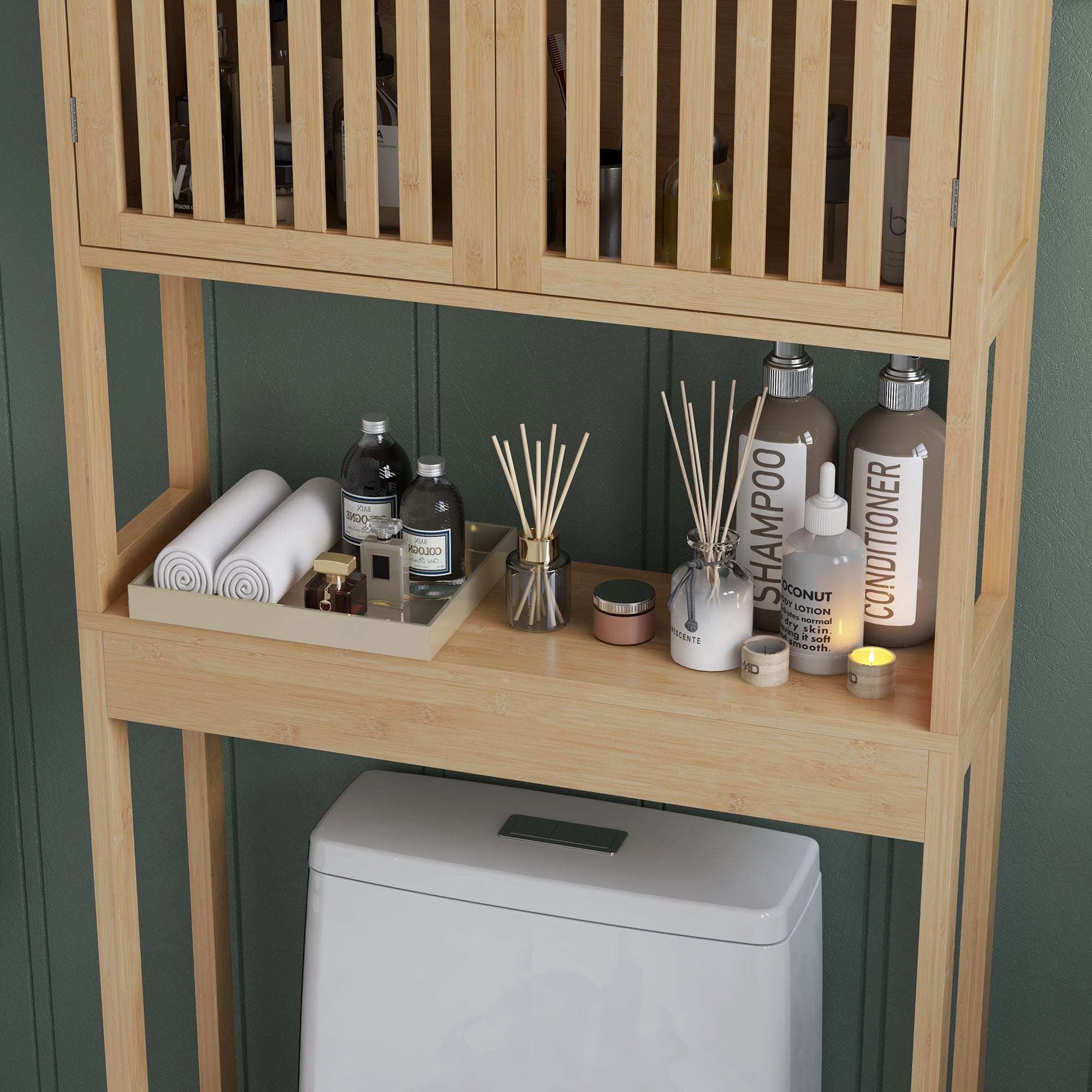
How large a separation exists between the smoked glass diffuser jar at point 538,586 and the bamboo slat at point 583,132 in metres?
0.30

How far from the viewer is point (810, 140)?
3.65 ft

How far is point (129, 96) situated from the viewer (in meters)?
1.34

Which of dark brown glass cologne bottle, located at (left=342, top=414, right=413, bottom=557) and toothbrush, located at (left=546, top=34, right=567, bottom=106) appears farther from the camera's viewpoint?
dark brown glass cologne bottle, located at (left=342, top=414, right=413, bottom=557)

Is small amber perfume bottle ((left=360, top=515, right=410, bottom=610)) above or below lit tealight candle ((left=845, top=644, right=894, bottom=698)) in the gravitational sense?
above

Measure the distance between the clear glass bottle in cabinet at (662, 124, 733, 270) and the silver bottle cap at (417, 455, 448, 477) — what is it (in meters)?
0.29

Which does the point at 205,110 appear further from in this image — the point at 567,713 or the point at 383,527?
the point at 567,713

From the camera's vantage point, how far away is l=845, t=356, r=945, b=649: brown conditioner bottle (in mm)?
1270

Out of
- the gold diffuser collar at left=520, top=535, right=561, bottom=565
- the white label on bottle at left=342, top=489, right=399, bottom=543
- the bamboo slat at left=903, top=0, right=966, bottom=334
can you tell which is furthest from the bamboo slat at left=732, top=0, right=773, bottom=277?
the white label on bottle at left=342, top=489, right=399, bottom=543

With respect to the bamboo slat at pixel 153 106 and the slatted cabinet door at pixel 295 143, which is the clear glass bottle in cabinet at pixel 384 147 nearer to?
the slatted cabinet door at pixel 295 143

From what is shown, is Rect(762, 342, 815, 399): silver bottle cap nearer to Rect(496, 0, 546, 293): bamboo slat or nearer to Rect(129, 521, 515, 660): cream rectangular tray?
Rect(496, 0, 546, 293): bamboo slat

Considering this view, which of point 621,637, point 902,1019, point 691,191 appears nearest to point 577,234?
point 691,191

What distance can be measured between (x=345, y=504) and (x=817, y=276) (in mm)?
531

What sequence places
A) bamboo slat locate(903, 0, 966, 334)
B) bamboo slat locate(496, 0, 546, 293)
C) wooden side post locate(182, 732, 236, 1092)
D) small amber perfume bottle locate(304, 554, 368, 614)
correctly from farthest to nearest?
wooden side post locate(182, 732, 236, 1092)
small amber perfume bottle locate(304, 554, 368, 614)
bamboo slat locate(496, 0, 546, 293)
bamboo slat locate(903, 0, 966, 334)

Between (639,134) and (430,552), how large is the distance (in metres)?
0.44
